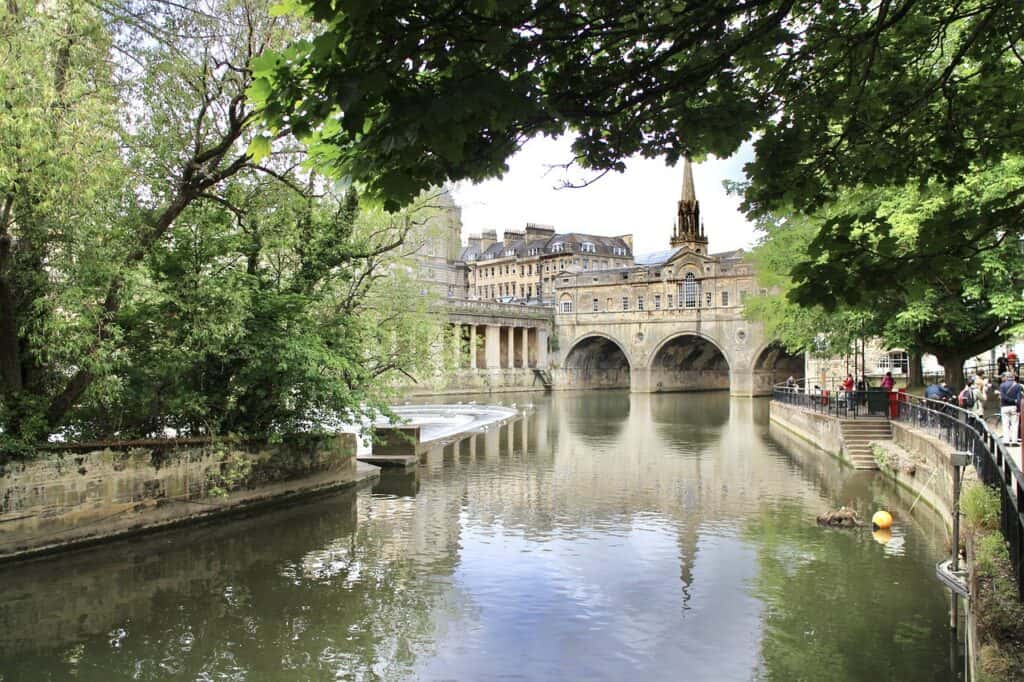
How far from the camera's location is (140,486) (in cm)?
1603

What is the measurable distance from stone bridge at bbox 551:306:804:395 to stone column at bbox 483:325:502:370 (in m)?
6.99

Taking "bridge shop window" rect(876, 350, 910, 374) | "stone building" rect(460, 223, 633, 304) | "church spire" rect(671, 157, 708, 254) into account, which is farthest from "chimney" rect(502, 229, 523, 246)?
"bridge shop window" rect(876, 350, 910, 374)

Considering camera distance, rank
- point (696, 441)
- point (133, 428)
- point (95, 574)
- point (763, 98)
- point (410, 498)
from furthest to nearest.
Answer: point (696, 441) → point (410, 498) → point (133, 428) → point (95, 574) → point (763, 98)

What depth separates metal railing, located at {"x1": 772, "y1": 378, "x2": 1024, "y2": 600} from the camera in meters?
7.66

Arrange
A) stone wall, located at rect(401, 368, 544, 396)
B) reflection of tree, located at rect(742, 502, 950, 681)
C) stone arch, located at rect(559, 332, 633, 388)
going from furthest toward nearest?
stone arch, located at rect(559, 332, 633, 388)
stone wall, located at rect(401, 368, 544, 396)
reflection of tree, located at rect(742, 502, 950, 681)

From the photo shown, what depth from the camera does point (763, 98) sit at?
5.98 metres

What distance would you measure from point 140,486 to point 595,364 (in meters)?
64.5

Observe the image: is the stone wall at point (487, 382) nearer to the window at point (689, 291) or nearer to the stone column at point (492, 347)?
the stone column at point (492, 347)

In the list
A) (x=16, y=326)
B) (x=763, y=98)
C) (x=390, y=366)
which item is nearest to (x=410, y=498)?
(x=390, y=366)

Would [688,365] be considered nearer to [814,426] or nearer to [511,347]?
[511,347]

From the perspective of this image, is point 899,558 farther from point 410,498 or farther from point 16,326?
point 16,326

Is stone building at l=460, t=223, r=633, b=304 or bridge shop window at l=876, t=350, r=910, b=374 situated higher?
stone building at l=460, t=223, r=633, b=304

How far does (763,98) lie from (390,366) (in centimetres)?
1809

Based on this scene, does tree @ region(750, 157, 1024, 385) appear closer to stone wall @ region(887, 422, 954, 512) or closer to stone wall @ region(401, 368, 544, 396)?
stone wall @ region(887, 422, 954, 512)
